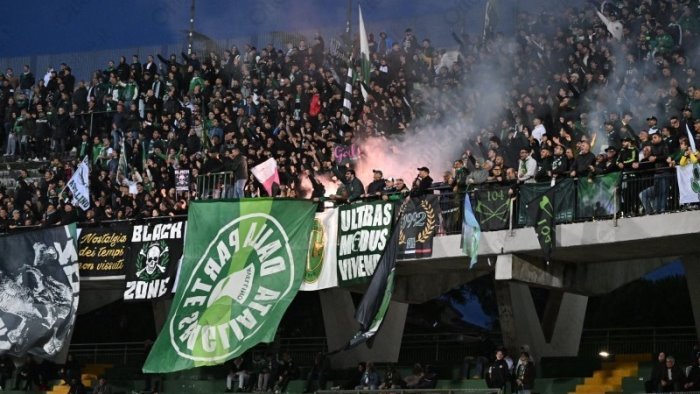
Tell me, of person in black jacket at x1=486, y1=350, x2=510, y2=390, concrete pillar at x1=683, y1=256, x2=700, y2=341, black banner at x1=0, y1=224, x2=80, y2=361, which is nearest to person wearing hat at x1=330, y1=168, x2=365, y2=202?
person in black jacket at x1=486, y1=350, x2=510, y2=390

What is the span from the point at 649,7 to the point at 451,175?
18.6 ft

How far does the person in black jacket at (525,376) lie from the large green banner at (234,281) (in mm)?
4485

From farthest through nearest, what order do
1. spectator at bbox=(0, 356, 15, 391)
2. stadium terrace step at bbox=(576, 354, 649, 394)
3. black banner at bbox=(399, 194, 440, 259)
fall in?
spectator at bbox=(0, 356, 15, 391), black banner at bbox=(399, 194, 440, 259), stadium terrace step at bbox=(576, 354, 649, 394)

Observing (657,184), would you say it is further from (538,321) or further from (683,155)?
(538,321)

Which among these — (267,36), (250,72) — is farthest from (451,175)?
(267,36)

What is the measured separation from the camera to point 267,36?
40.6 metres

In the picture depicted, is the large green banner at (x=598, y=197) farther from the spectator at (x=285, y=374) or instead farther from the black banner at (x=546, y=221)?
the spectator at (x=285, y=374)

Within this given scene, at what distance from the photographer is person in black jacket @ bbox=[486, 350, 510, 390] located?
2242cm

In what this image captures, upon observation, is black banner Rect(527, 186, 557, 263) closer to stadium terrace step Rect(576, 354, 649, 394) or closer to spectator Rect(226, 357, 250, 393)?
stadium terrace step Rect(576, 354, 649, 394)

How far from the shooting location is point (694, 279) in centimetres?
2386

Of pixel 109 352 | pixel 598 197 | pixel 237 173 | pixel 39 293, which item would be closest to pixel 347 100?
pixel 237 173

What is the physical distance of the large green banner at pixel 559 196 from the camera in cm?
2222

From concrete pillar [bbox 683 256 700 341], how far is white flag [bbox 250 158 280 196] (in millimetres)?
8136

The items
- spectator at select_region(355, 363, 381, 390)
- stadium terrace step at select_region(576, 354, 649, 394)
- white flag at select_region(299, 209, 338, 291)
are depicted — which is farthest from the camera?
white flag at select_region(299, 209, 338, 291)
